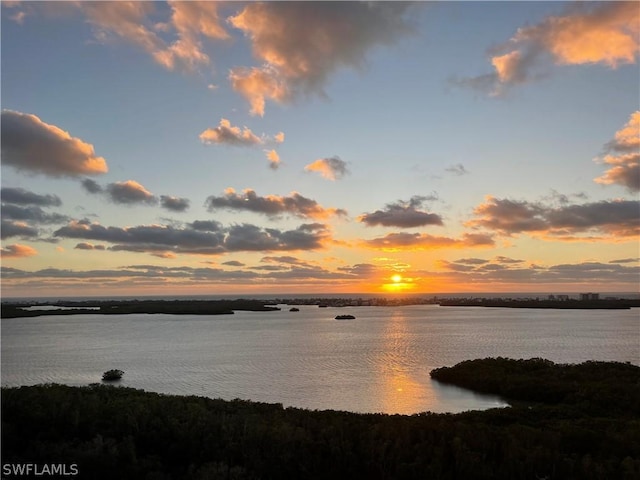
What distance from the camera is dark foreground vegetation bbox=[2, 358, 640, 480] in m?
13.5

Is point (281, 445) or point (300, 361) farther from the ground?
point (281, 445)

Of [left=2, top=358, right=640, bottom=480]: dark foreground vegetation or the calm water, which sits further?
the calm water

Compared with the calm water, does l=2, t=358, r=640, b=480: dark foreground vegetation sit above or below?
above

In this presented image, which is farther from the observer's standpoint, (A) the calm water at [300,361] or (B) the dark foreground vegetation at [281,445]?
(A) the calm water at [300,361]

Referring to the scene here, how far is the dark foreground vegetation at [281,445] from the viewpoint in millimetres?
13500

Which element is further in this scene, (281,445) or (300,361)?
(300,361)

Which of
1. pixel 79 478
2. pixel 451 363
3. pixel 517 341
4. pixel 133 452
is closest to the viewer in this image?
pixel 79 478

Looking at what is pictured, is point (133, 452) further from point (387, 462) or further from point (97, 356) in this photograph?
point (97, 356)

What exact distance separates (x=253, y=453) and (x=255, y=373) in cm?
3169

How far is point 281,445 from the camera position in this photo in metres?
14.8

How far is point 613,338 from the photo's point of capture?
263 ft

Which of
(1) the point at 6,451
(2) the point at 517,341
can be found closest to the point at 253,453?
(1) the point at 6,451

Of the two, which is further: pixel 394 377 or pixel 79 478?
pixel 394 377

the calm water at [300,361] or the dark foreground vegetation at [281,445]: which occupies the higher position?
the dark foreground vegetation at [281,445]
